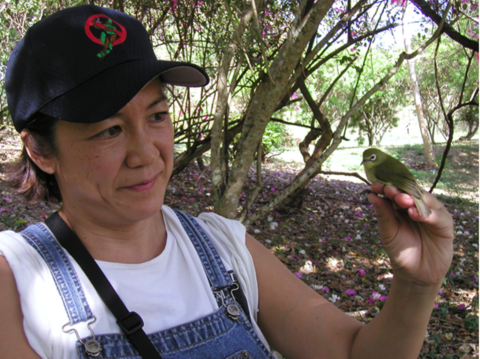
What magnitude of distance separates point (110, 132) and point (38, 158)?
0.31m

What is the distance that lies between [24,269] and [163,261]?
433mm

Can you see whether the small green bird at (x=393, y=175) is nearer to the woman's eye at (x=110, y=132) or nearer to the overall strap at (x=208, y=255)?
the overall strap at (x=208, y=255)

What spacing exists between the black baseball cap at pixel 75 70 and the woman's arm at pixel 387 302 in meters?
0.77

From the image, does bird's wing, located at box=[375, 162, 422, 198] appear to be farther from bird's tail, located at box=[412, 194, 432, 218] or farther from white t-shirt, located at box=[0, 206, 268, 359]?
white t-shirt, located at box=[0, 206, 268, 359]

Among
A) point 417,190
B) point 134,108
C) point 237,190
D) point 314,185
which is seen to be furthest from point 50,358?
point 314,185

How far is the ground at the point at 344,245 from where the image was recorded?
3.29m

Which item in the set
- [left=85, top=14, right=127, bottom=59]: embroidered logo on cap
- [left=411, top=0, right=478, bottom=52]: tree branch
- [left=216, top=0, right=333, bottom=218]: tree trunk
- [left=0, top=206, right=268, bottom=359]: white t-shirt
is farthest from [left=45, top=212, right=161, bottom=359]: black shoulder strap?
[left=411, top=0, right=478, bottom=52]: tree branch

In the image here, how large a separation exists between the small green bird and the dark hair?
1.09m

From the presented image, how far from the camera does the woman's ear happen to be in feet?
4.12

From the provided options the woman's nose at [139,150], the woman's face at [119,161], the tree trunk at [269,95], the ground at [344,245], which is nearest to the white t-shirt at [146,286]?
the woman's face at [119,161]

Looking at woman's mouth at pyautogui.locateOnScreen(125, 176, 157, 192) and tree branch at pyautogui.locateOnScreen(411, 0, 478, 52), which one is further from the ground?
tree branch at pyautogui.locateOnScreen(411, 0, 478, 52)

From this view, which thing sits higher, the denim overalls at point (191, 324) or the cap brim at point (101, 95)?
the cap brim at point (101, 95)

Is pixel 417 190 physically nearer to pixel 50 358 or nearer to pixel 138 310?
pixel 138 310

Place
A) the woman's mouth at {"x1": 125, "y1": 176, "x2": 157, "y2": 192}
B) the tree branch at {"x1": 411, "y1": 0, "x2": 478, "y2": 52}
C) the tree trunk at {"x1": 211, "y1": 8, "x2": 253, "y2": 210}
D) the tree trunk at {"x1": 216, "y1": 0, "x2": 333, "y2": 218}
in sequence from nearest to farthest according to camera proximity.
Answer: the woman's mouth at {"x1": 125, "y1": 176, "x2": 157, "y2": 192}, the tree trunk at {"x1": 216, "y1": 0, "x2": 333, "y2": 218}, the tree trunk at {"x1": 211, "y1": 8, "x2": 253, "y2": 210}, the tree branch at {"x1": 411, "y1": 0, "x2": 478, "y2": 52}
